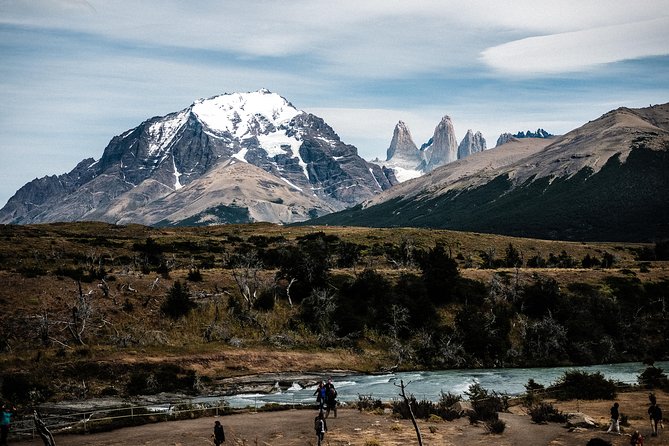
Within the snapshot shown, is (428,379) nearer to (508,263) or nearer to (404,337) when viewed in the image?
(404,337)

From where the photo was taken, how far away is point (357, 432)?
39.6 m

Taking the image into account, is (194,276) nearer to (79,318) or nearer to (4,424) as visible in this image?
(79,318)

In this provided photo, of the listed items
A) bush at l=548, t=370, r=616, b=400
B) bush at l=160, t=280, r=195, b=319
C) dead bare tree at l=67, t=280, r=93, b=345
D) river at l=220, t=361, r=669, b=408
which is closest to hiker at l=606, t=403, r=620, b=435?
bush at l=548, t=370, r=616, b=400

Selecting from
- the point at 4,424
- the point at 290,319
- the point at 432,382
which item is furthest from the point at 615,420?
the point at 290,319

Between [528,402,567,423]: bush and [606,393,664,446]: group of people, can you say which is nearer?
[606,393,664,446]: group of people

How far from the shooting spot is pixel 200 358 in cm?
6756

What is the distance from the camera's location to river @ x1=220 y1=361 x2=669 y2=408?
5838 centimetres

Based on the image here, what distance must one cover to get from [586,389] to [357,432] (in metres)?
23.2

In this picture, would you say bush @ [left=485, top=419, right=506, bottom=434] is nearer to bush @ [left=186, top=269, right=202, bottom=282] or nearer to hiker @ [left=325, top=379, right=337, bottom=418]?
hiker @ [left=325, top=379, right=337, bottom=418]

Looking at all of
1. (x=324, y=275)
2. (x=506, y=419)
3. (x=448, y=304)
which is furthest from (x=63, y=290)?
(x=506, y=419)

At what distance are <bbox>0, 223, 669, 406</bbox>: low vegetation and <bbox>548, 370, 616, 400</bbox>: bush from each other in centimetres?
2157

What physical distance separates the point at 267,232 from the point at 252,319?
80.2 metres

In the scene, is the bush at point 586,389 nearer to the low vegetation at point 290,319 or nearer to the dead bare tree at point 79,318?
the low vegetation at point 290,319

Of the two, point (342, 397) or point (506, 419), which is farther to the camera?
point (342, 397)
